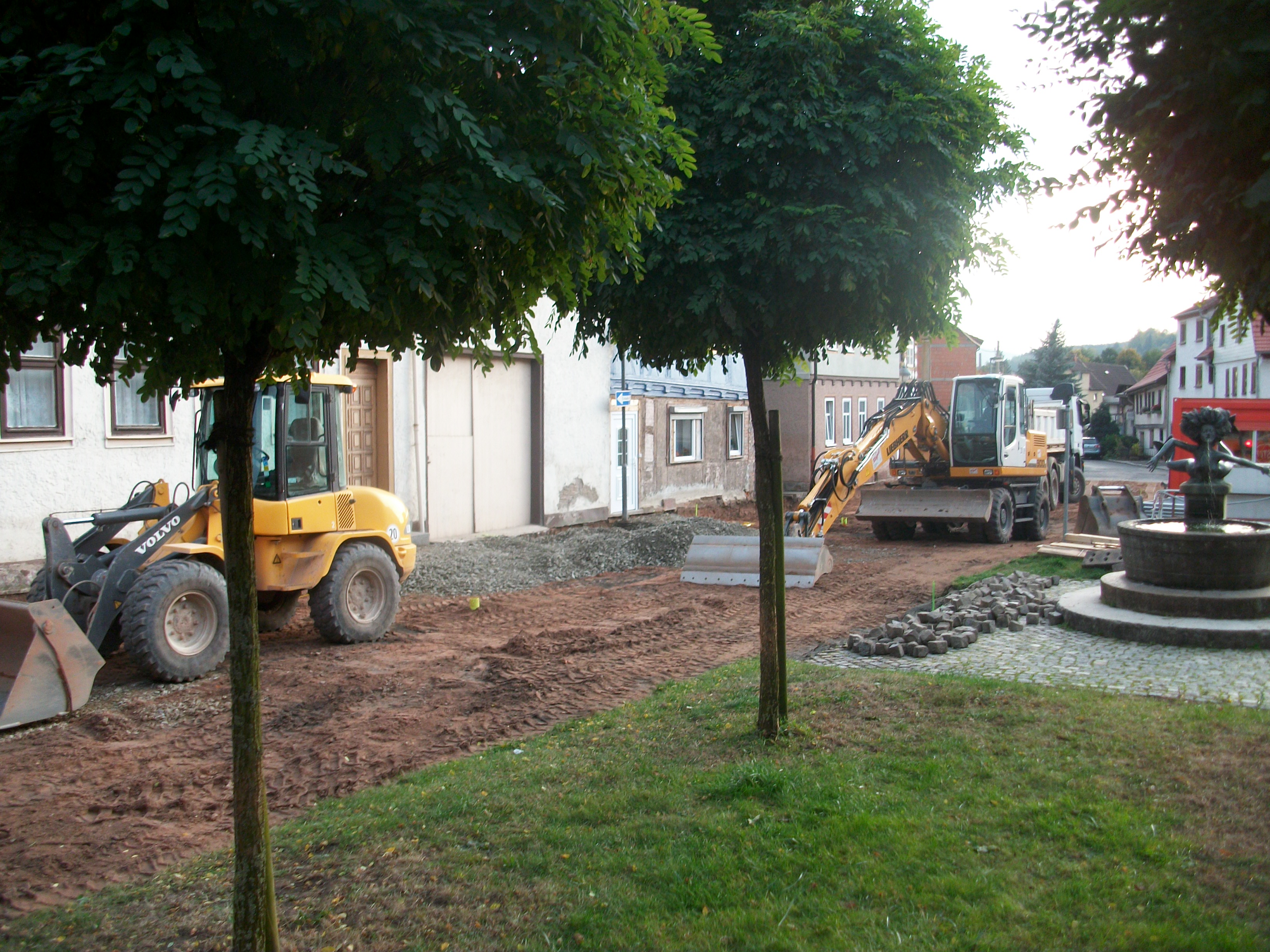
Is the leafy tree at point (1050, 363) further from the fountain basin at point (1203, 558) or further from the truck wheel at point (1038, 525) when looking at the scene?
the fountain basin at point (1203, 558)

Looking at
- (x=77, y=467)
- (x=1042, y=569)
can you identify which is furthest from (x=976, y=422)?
(x=77, y=467)

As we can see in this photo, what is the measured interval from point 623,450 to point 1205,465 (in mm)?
11926

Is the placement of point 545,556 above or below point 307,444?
below

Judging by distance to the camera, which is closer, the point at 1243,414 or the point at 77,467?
the point at 77,467

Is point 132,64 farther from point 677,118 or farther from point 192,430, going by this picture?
point 192,430

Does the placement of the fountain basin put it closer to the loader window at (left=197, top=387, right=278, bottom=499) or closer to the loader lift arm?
the loader lift arm

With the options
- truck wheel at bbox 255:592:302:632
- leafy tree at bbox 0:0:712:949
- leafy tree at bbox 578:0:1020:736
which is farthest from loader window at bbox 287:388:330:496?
leafy tree at bbox 0:0:712:949

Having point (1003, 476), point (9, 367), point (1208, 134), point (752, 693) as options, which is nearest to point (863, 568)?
point (1003, 476)

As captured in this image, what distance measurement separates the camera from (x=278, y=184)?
275cm

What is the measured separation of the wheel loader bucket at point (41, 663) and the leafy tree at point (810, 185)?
15.2ft

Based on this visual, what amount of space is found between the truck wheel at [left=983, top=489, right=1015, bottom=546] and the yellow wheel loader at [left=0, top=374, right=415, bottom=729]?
1202 centimetres

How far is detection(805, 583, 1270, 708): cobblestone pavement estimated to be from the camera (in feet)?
24.4

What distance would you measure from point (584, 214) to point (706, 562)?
34.9ft

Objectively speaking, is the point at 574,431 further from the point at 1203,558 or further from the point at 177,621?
the point at 1203,558
